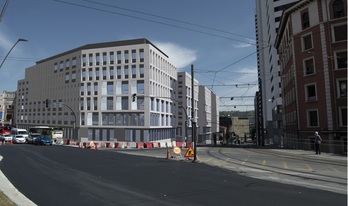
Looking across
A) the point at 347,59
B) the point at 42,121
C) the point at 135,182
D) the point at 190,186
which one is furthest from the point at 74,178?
the point at 42,121

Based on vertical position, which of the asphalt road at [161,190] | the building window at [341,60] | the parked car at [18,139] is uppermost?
the building window at [341,60]

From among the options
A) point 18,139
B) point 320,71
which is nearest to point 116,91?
point 18,139

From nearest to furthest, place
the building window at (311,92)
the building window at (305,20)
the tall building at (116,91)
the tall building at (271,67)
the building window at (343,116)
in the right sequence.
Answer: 1. the building window at (343,116)
2. the building window at (311,92)
3. the building window at (305,20)
4. the tall building at (116,91)
5. the tall building at (271,67)

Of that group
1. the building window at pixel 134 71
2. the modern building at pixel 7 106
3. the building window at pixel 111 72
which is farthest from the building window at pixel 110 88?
the modern building at pixel 7 106

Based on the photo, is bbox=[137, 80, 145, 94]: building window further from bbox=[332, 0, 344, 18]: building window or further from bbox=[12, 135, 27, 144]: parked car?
bbox=[332, 0, 344, 18]: building window

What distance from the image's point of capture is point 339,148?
28016 millimetres

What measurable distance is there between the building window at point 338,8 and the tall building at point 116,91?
→ 34.1 m

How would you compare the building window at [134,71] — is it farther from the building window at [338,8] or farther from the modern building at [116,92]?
the building window at [338,8]

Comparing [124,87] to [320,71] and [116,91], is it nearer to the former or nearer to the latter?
[116,91]

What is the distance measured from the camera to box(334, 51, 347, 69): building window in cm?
2973

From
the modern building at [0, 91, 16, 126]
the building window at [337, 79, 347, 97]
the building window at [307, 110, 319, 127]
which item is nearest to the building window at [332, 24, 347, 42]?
the building window at [337, 79, 347, 97]

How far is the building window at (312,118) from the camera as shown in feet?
105

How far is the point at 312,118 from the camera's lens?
3272cm

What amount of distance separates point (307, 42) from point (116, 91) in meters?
38.8
